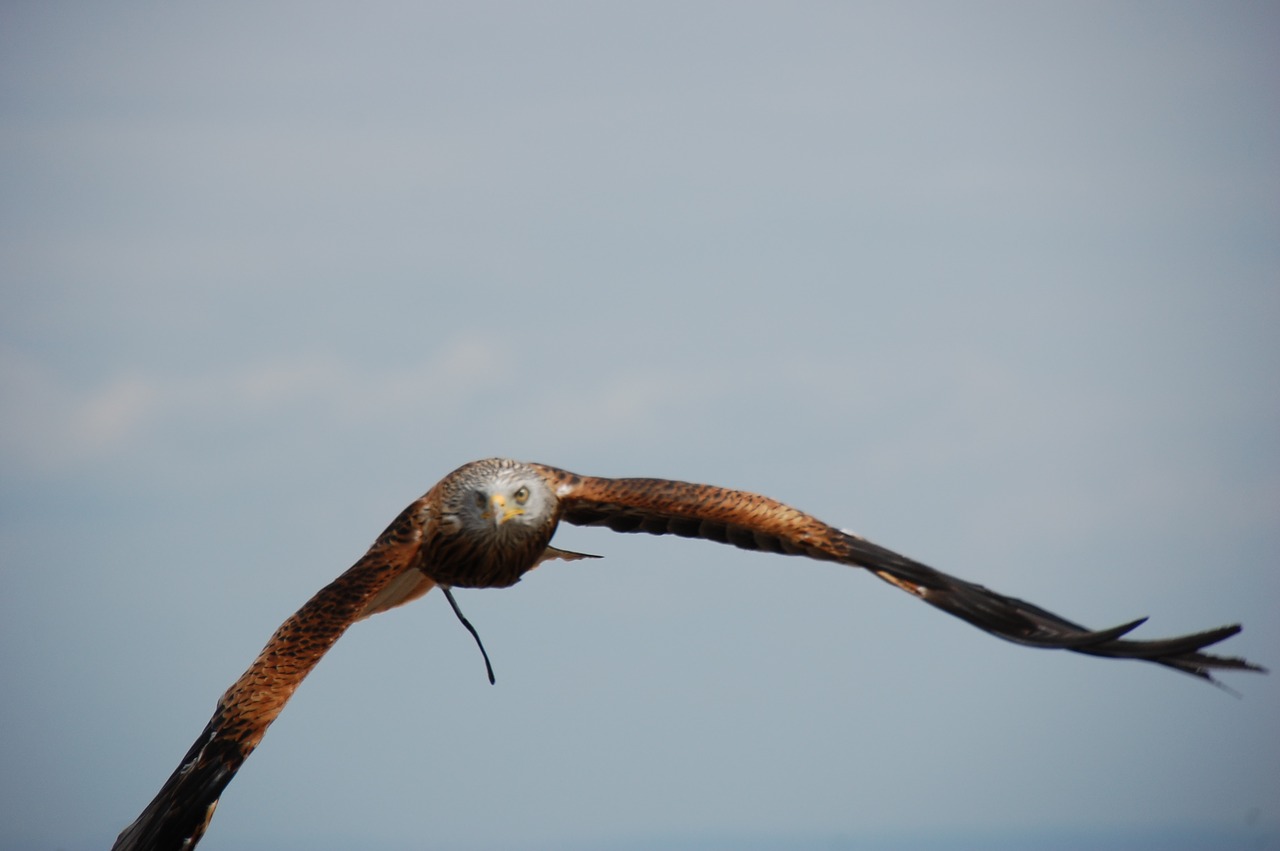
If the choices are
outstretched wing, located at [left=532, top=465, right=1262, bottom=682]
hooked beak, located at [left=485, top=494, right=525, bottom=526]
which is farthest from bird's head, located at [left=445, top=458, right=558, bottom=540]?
outstretched wing, located at [left=532, top=465, right=1262, bottom=682]

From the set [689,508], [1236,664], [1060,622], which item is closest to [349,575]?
[689,508]

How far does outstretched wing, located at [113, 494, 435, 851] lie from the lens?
11078mm

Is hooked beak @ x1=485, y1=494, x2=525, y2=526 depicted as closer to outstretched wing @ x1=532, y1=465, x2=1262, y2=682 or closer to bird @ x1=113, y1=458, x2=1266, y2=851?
bird @ x1=113, y1=458, x2=1266, y2=851

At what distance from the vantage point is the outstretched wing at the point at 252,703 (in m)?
11.1

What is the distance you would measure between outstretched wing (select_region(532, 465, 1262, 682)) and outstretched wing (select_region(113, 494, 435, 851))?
1623 mm

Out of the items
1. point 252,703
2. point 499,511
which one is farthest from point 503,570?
point 252,703

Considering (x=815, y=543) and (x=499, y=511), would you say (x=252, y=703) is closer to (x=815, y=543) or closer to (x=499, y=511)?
(x=499, y=511)

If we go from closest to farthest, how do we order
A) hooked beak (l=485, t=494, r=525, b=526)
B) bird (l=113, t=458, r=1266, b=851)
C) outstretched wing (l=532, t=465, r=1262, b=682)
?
1. outstretched wing (l=532, t=465, r=1262, b=682)
2. bird (l=113, t=458, r=1266, b=851)
3. hooked beak (l=485, t=494, r=525, b=526)

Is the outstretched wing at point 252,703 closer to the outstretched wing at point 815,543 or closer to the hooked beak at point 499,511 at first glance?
the hooked beak at point 499,511

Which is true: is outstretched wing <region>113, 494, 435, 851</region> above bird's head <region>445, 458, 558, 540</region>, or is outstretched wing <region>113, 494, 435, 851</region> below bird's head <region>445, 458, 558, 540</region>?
below

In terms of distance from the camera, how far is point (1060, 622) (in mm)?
11219

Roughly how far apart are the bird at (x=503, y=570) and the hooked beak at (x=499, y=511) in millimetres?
16

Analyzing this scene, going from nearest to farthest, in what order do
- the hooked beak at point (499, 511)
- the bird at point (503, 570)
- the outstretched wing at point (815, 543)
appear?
the outstretched wing at point (815, 543)
the bird at point (503, 570)
the hooked beak at point (499, 511)

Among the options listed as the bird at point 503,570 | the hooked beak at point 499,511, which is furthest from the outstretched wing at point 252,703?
the hooked beak at point 499,511
